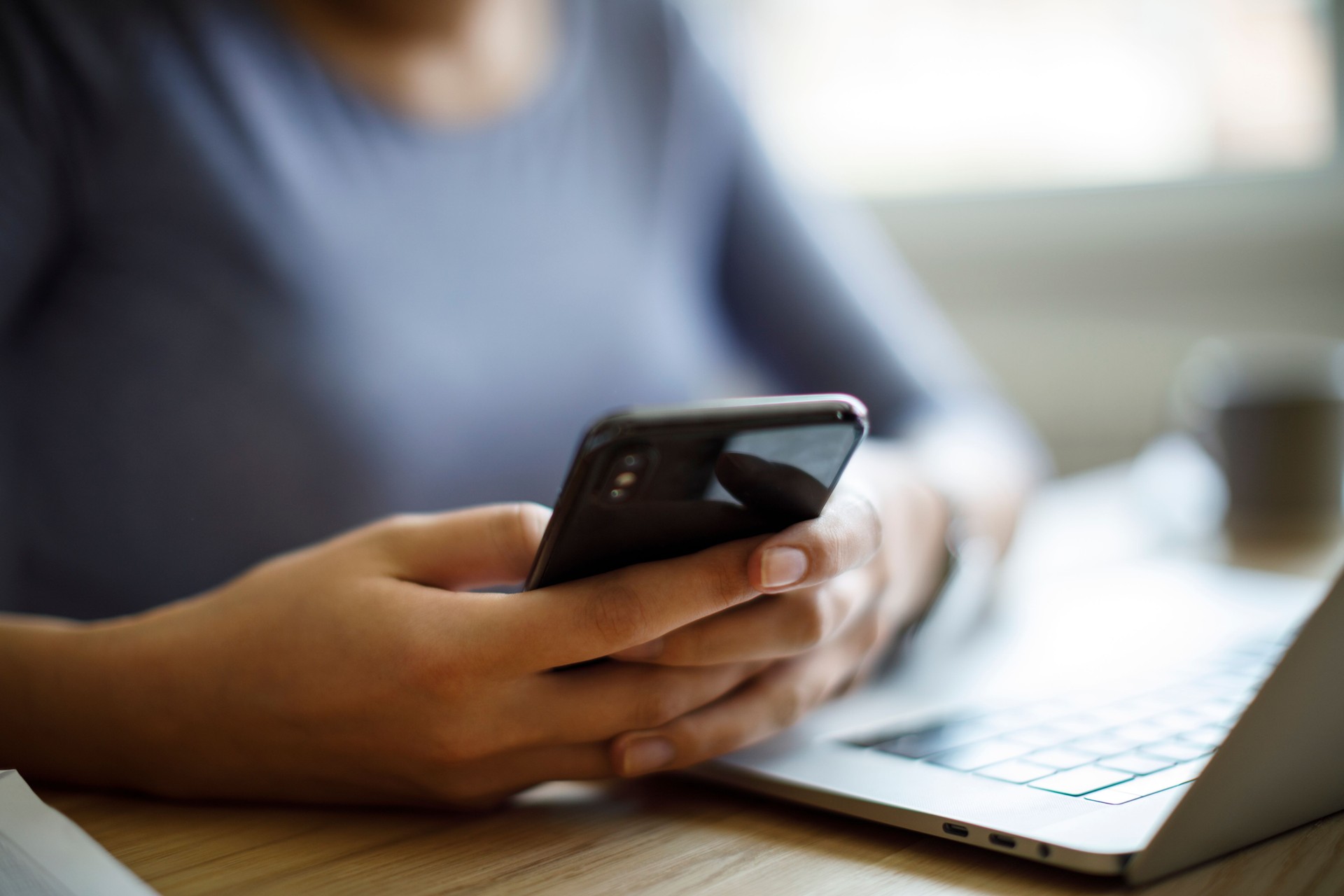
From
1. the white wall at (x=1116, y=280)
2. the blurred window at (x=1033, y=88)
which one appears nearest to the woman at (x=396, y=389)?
the blurred window at (x=1033, y=88)

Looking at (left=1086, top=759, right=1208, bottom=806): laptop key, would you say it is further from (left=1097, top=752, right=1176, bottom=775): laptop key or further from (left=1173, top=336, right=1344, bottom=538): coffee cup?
(left=1173, top=336, right=1344, bottom=538): coffee cup

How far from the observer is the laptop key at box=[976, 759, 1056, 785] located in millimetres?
344

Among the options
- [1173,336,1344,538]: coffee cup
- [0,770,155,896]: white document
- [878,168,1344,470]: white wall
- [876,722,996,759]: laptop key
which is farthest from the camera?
[878,168,1344,470]: white wall

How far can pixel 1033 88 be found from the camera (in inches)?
65.6

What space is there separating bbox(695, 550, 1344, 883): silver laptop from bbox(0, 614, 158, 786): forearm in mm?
217

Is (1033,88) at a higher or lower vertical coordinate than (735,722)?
higher

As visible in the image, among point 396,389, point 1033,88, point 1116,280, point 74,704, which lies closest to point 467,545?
point 74,704

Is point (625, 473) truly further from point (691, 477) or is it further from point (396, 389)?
point (396, 389)

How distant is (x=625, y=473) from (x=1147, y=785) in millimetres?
201

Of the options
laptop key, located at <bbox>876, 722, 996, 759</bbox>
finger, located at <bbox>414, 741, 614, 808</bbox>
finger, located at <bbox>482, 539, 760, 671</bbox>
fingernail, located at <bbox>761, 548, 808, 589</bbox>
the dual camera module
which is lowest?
finger, located at <bbox>414, 741, 614, 808</bbox>

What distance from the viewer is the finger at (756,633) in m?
0.36

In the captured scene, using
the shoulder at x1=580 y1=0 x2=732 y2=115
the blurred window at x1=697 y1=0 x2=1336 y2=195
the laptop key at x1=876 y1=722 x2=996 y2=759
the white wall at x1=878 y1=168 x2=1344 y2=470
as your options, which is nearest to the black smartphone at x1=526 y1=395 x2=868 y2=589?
the laptop key at x1=876 y1=722 x2=996 y2=759

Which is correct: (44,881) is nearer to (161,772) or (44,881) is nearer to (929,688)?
(161,772)

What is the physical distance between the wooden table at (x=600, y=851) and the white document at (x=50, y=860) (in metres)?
0.02
